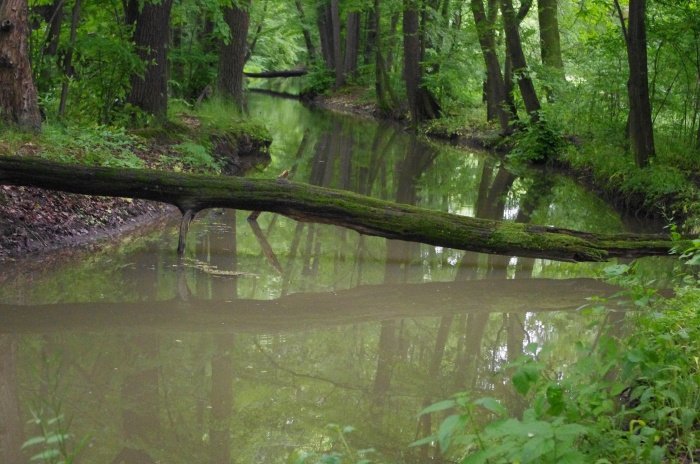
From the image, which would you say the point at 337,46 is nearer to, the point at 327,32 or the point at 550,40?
the point at 327,32

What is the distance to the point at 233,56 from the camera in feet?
60.8

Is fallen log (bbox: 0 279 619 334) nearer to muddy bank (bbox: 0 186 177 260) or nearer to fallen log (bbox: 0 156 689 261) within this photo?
fallen log (bbox: 0 156 689 261)

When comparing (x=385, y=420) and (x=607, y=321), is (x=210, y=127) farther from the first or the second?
(x=385, y=420)

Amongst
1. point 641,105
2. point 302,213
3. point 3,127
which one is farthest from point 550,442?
point 641,105

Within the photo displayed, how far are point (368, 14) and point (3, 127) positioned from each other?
31.2 meters

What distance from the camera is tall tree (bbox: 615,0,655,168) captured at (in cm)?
1268

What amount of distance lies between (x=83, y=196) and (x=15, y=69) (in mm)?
1635

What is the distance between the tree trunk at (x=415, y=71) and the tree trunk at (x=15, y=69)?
15298mm

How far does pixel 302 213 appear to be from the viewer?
8.64 m

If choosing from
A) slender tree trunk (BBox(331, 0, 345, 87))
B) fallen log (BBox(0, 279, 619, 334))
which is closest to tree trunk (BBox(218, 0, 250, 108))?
fallen log (BBox(0, 279, 619, 334))

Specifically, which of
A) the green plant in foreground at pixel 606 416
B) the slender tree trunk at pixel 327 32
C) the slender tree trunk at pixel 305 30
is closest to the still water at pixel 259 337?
the green plant in foreground at pixel 606 416

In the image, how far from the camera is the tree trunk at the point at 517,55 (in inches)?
729

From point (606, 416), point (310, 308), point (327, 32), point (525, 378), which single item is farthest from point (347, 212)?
point (327, 32)

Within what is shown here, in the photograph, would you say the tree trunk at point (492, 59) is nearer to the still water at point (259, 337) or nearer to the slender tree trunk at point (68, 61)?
the still water at point (259, 337)
